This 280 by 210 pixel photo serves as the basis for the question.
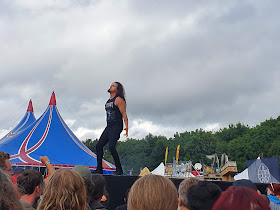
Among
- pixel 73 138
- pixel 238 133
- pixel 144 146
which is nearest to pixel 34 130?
pixel 73 138

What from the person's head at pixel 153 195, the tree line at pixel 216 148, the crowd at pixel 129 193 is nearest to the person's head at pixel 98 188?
the crowd at pixel 129 193

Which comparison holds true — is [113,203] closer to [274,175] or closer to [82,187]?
[274,175]

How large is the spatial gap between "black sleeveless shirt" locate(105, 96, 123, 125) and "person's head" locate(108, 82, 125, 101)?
0.13 meters

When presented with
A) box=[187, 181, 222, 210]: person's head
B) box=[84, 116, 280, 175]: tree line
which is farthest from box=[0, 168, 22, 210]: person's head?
box=[84, 116, 280, 175]: tree line

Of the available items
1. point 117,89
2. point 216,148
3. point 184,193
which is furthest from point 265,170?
point 216,148

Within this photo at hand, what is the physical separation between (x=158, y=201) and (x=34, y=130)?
15.3 m

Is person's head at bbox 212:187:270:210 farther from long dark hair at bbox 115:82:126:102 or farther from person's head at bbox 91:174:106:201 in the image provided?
long dark hair at bbox 115:82:126:102

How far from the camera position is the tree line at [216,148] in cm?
6019

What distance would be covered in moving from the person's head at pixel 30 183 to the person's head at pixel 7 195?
5.62 ft

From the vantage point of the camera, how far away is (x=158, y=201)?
219 centimetres

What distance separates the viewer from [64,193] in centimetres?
239

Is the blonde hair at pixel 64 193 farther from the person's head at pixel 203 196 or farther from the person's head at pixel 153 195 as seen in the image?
the person's head at pixel 203 196

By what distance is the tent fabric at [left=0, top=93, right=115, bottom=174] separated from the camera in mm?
15344

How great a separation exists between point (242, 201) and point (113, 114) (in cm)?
574
